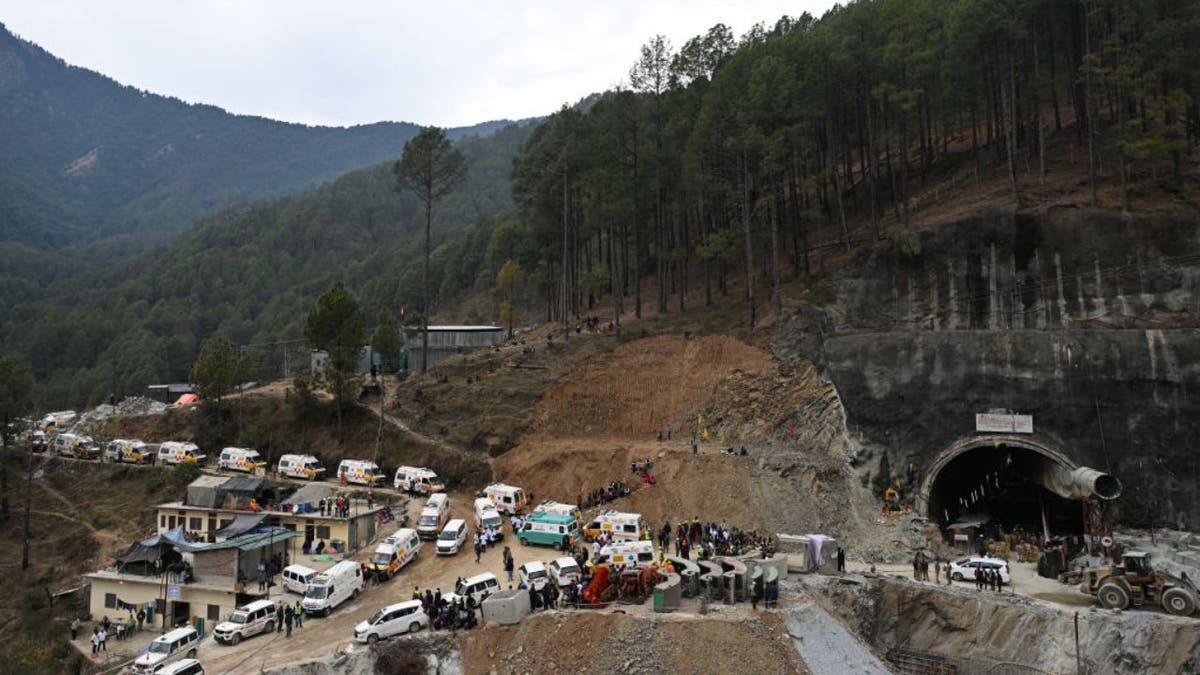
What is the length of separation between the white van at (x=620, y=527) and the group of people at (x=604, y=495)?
3.68 meters

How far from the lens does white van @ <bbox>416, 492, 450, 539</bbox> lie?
1412 inches

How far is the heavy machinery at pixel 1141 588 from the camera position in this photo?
79.6ft

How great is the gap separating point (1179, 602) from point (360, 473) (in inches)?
1524

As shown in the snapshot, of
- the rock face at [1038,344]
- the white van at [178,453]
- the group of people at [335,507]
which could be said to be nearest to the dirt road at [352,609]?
the group of people at [335,507]

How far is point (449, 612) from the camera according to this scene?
25297 millimetres

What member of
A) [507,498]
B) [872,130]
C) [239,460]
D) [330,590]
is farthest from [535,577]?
[872,130]

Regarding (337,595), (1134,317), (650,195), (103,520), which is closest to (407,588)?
(337,595)

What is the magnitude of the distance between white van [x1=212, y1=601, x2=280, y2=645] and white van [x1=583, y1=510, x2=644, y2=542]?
1340 cm

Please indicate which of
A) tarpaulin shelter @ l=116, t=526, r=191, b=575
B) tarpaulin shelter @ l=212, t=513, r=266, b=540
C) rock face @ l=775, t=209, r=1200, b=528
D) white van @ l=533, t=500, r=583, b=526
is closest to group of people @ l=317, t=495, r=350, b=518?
tarpaulin shelter @ l=212, t=513, r=266, b=540

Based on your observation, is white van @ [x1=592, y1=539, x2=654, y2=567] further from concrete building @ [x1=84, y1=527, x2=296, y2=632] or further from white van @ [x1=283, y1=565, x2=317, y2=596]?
concrete building @ [x1=84, y1=527, x2=296, y2=632]

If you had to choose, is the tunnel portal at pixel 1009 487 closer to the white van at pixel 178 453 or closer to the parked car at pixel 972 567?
the parked car at pixel 972 567

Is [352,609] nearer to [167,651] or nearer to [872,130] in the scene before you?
[167,651]

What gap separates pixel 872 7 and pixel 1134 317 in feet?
88.2

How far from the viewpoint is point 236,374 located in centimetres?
5688
